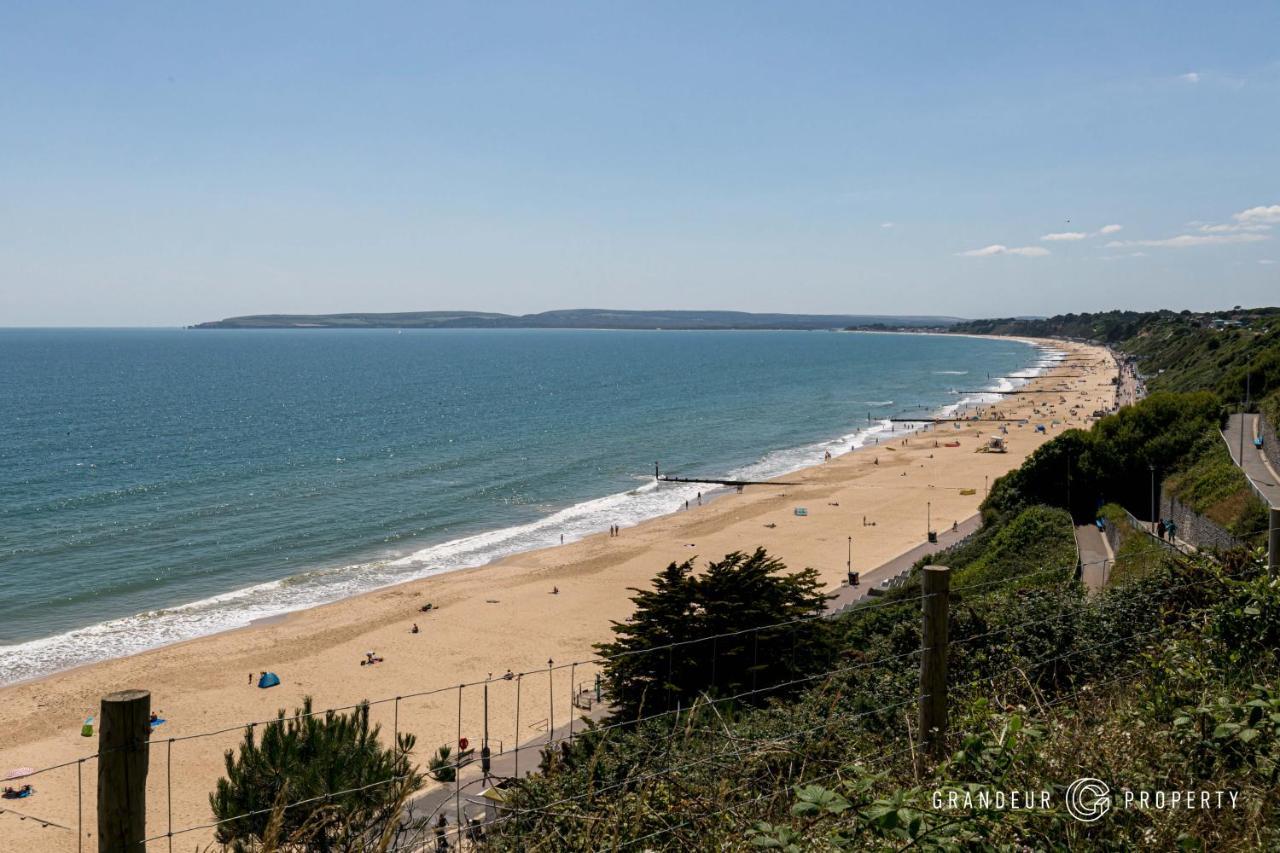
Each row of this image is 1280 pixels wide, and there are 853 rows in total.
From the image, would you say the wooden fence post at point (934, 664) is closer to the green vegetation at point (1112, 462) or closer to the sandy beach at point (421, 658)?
the sandy beach at point (421, 658)

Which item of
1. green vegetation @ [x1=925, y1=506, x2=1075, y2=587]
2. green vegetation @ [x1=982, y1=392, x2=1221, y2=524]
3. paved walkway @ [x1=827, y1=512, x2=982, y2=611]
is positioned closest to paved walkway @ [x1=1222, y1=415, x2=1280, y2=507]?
green vegetation @ [x1=982, y1=392, x2=1221, y2=524]

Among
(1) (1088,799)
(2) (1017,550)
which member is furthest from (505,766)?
(1) (1088,799)

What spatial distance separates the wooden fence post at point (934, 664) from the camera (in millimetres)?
5605

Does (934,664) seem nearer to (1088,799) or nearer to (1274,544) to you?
(1088,799)

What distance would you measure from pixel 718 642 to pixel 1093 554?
1467 centimetres

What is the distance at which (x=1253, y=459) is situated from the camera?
90.9ft

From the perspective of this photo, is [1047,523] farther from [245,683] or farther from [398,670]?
[245,683]

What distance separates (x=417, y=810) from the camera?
17.1 m

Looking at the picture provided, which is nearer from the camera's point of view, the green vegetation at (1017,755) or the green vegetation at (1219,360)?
the green vegetation at (1017,755)

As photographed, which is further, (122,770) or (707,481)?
(707,481)

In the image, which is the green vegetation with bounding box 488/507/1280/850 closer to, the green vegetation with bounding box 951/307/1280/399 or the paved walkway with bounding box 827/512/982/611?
the paved walkway with bounding box 827/512/982/611

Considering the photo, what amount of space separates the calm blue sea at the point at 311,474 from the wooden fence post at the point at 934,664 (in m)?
28.5

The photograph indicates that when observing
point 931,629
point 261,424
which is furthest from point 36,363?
point 931,629

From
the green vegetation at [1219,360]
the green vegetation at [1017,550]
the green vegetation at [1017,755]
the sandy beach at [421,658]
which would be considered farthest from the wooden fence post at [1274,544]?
the green vegetation at [1219,360]
